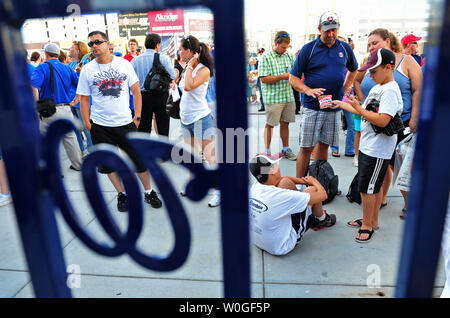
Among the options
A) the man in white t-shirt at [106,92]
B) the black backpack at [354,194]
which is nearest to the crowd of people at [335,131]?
the black backpack at [354,194]

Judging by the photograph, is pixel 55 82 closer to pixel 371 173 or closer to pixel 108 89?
pixel 108 89

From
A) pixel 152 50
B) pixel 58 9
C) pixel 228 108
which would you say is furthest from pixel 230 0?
pixel 152 50

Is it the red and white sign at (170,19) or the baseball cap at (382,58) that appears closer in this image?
the red and white sign at (170,19)

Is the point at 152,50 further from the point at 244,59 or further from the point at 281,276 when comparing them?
the point at 244,59

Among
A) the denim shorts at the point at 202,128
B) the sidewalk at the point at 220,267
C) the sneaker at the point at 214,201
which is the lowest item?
the sidewalk at the point at 220,267

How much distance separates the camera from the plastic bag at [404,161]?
2705mm

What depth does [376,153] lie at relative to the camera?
2.57 m

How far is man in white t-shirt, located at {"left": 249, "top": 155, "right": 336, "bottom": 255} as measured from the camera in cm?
245

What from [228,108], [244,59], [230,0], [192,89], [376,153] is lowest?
[376,153]

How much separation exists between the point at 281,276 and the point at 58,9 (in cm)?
211

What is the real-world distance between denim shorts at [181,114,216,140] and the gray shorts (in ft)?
3.22

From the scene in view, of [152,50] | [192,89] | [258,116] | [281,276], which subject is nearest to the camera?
[281,276]

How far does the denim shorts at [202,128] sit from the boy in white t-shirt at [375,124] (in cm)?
146

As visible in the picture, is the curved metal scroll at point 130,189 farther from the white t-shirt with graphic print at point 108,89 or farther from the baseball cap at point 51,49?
the baseball cap at point 51,49
